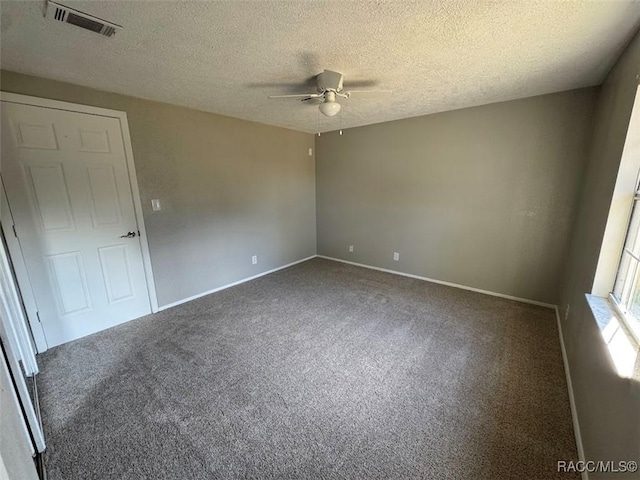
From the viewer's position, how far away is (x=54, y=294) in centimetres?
232

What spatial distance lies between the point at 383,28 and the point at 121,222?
9.44 ft

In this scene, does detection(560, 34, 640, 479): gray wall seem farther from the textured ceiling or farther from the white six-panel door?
the white six-panel door

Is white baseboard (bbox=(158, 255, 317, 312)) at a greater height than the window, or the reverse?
the window

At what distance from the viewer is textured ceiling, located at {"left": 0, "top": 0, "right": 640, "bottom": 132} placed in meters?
1.34

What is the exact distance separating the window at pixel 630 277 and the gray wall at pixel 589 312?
0.12m

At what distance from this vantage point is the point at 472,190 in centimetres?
326

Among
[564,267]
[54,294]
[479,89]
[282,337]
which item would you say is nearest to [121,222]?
[54,294]

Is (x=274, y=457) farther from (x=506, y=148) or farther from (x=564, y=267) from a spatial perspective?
(x=506, y=148)

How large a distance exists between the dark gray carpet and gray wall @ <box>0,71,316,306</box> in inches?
30.0

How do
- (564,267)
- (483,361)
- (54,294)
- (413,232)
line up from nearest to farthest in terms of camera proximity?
(483,361) → (54,294) → (564,267) → (413,232)

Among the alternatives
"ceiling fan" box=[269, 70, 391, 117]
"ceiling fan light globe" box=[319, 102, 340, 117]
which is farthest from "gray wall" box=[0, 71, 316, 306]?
"ceiling fan light globe" box=[319, 102, 340, 117]

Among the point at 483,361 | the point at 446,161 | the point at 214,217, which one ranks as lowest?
the point at 483,361

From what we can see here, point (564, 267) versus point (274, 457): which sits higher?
point (564, 267)

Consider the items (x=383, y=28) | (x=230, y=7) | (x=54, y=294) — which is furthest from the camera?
(x=54, y=294)
